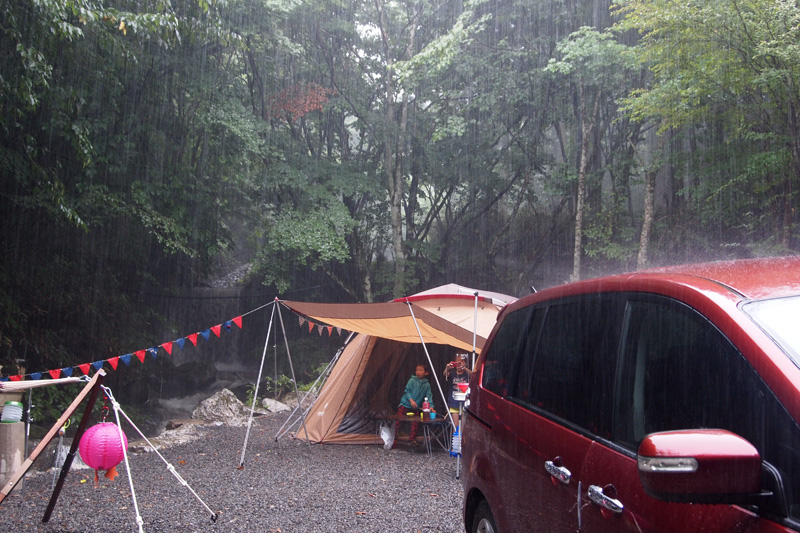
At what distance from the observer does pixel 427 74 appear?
50.5 feet

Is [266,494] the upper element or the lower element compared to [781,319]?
lower

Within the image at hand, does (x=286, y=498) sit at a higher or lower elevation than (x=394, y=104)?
lower

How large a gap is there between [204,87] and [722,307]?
516 inches

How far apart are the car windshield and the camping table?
7.08 m

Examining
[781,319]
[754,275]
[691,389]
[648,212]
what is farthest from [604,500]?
[648,212]

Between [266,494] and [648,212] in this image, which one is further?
[648,212]

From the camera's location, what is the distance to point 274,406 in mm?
13203

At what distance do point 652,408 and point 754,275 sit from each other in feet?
1.68

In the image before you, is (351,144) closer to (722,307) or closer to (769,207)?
(769,207)

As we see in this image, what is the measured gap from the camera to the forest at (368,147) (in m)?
9.98

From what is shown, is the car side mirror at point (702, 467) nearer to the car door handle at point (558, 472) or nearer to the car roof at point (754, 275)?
the car roof at point (754, 275)

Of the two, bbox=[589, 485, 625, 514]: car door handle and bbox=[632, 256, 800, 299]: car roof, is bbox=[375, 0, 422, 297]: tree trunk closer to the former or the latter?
bbox=[632, 256, 800, 299]: car roof

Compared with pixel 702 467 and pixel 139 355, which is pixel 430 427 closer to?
pixel 139 355

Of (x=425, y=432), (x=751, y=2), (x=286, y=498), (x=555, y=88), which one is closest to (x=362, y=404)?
(x=425, y=432)
